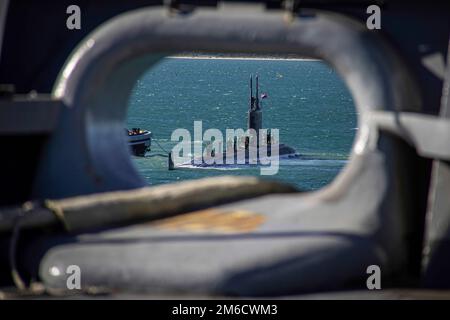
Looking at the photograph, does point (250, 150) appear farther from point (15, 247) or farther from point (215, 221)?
point (15, 247)

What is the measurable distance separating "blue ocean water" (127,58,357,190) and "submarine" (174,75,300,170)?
1.01 m

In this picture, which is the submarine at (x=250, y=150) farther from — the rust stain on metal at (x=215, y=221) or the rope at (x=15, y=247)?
the rope at (x=15, y=247)

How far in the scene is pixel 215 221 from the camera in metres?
9.42

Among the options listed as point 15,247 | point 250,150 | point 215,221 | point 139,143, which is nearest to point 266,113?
point 250,150

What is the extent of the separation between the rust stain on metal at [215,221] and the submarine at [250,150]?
2788 inches

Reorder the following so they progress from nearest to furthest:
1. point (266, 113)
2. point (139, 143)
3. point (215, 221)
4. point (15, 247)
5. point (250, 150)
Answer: point (15, 247) → point (215, 221) → point (139, 143) → point (250, 150) → point (266, 113)

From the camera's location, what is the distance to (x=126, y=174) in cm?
1084

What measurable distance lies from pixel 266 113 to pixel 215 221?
346ft

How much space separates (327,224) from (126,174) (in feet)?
8.28

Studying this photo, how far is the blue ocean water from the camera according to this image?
270 feet

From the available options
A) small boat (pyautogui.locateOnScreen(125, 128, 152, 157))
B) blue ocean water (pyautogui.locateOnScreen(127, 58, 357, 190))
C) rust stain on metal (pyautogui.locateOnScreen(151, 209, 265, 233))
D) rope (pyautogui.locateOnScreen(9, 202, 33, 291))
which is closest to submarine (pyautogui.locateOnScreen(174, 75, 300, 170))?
blue ocean water (pyautogui.locateOnScreen(127, 58, 357, 190))

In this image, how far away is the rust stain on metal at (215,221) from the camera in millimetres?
9133

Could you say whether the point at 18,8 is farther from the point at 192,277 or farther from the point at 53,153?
the point at 192,277

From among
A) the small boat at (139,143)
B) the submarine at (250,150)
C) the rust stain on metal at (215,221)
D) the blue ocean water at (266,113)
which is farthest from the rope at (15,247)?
the submarine at (250,150)
